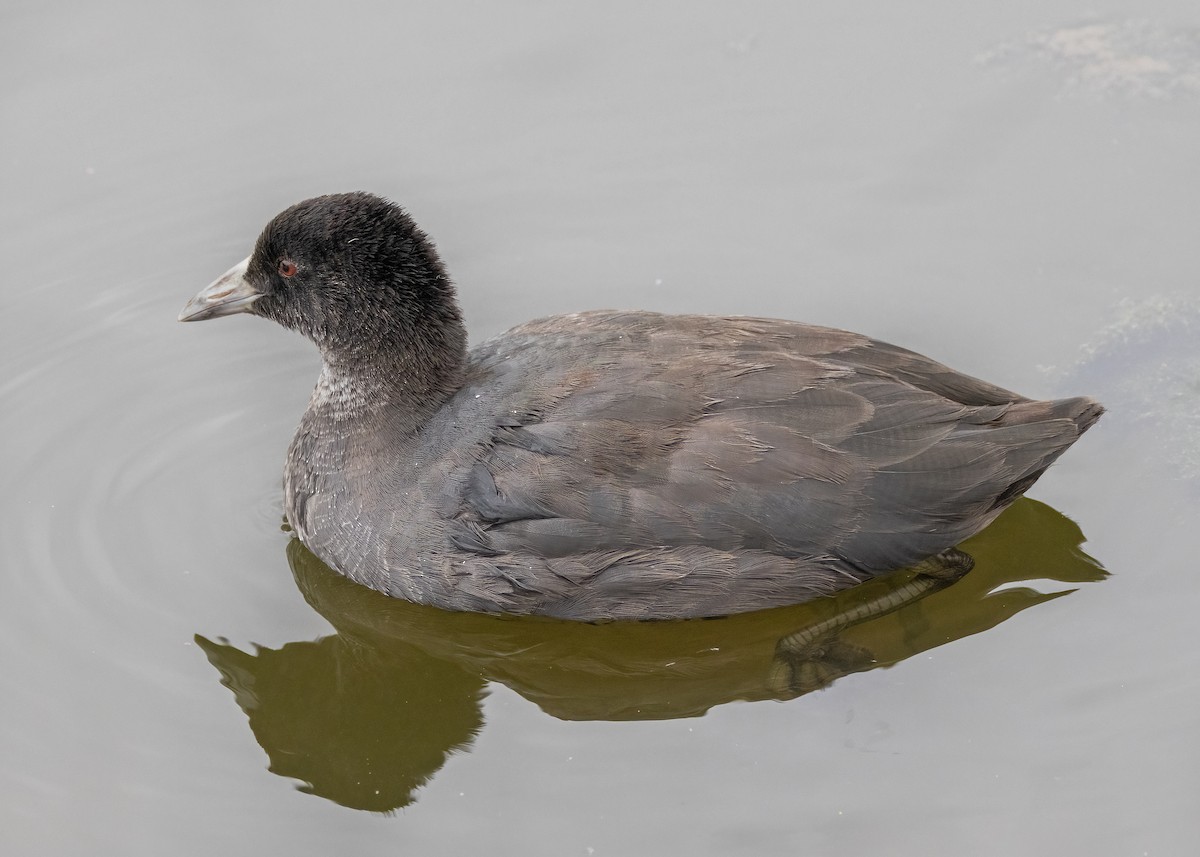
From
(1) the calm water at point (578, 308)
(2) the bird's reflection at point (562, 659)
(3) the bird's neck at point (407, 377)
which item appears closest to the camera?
(1) the calm water at point (578, 308)

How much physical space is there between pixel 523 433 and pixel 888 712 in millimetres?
1900

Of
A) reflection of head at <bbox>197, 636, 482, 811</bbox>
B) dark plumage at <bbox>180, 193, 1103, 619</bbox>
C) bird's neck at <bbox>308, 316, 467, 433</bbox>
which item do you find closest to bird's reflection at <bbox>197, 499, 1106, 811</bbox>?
reflection of head at <bbox>197, 636, 482, 811</bbox>

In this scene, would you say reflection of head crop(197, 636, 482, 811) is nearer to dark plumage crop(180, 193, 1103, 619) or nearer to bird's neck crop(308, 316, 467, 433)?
dark plumage crop(180, 193, 1103, 619)

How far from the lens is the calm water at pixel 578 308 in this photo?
6.38 m

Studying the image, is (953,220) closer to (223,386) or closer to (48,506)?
(223,386)

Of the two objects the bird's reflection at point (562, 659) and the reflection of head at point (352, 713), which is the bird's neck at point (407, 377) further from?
the reflection of head at point (352, 713)

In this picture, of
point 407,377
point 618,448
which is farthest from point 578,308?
point 618,448

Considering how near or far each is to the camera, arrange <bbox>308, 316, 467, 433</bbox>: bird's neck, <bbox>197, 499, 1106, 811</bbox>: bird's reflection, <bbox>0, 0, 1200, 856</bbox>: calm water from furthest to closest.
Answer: <bbox>308, 316, 467, 433</bbox>: bird's neck
<bbox>197, 499, 1106, 811</bbox>: bird's reflection
<bbox>0, 0, 1200, 856</bbox>: calm water

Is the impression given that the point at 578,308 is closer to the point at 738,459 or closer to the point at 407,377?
the point at 407,377

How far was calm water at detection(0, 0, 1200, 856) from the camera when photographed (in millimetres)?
6379

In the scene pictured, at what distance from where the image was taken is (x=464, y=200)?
934 cm

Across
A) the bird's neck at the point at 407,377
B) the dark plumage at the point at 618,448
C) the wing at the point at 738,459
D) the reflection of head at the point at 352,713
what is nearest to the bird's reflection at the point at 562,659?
the reflection of head at the point at 352,713

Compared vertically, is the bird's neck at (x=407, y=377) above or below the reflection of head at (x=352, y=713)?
above

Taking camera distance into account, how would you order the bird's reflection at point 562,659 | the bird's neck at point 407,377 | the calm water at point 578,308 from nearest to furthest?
the calm water at point 578,308
the bird's reflection at point 562,659
the bird's neck at point 407,377
